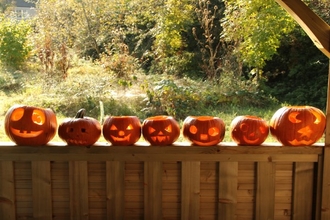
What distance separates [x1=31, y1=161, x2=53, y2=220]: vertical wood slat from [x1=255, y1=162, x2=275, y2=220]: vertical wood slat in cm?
125

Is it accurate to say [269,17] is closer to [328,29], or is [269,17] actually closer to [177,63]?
[177,63]

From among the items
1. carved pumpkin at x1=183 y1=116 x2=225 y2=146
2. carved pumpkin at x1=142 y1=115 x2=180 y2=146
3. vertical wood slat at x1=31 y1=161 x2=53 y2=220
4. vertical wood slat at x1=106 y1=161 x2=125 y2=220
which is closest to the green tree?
carved pumpkin at x1=183 y1=116 x2=225 y2=146

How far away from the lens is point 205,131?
2105mm

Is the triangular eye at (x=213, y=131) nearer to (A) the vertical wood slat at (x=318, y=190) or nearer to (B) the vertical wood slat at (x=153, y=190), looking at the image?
(B) the vertical wood slat at (x=153, y=190)

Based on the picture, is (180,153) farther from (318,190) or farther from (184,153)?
(318,190)

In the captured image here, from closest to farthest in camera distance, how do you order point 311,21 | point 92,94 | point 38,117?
point 311,21 < point 38,117 < point 92,94

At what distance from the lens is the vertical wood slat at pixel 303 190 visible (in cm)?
214

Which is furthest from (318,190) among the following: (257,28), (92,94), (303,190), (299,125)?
(92,94)

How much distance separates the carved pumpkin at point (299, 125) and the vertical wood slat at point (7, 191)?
1599mm

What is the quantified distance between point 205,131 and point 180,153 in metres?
0.20

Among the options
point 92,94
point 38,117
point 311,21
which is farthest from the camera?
point 92,94

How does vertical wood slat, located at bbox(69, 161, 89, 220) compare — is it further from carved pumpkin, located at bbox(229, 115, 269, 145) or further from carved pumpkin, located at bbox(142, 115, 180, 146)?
carved pumpkin, located at bbox(229, 115, 269, 145)

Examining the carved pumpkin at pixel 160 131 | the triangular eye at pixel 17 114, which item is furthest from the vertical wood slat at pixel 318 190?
the triangular eye at pixel 17 114

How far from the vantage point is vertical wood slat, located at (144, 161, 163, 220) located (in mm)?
2137
